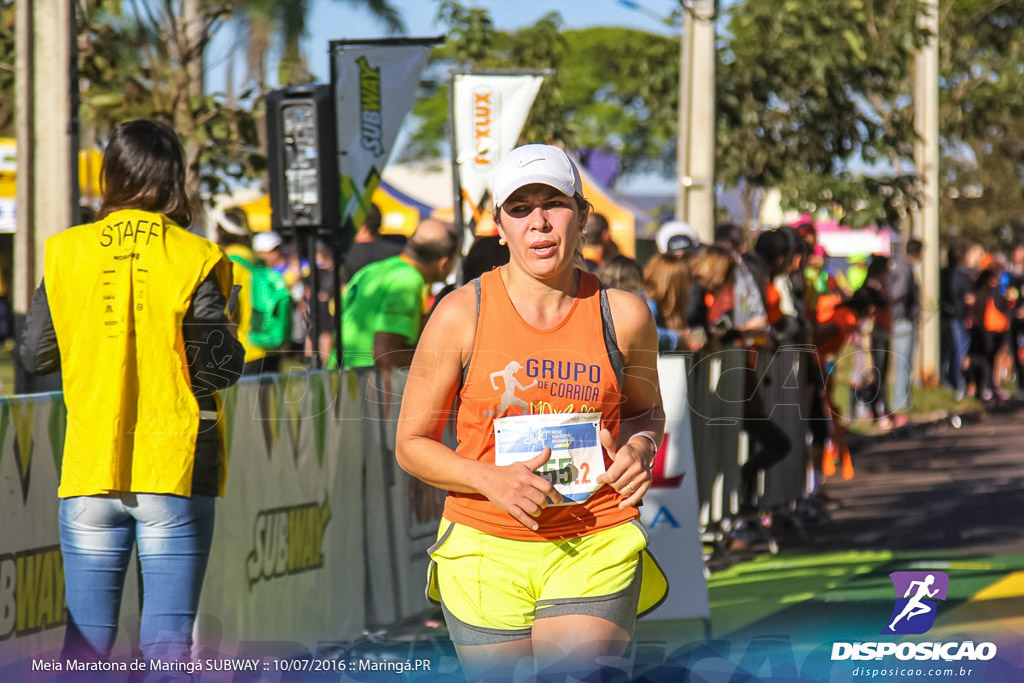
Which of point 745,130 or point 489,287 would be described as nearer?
point 489,287

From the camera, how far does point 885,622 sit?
4.75m

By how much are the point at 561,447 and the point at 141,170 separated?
1591 mm

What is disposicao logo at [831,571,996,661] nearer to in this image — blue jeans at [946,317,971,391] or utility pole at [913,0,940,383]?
blue jeans at [946,317,971,391]

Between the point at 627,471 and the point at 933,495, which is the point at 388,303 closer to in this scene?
the point at 627,471

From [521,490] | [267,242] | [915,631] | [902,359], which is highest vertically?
[267,242]

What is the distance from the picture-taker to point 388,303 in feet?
25.1

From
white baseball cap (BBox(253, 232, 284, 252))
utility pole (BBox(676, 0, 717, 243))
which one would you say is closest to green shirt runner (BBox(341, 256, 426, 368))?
utility pole (BBox(676, 0, 717, 243))

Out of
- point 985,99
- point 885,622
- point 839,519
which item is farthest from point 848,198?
point 885,622

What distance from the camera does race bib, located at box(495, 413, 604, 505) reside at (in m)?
3.44

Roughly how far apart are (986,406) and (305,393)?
14293 millimetres

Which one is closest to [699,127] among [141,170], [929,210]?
[141,170]

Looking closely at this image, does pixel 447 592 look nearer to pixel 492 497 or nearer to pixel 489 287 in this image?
pixel 492 497

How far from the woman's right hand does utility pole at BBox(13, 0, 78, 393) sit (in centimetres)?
378

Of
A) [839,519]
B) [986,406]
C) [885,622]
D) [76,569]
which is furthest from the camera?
[986,406]
